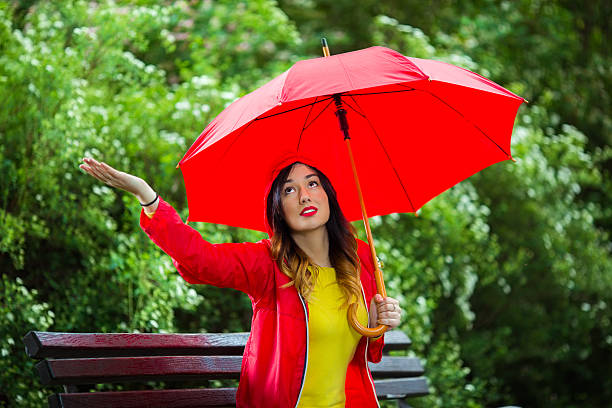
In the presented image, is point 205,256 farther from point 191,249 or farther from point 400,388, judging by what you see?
point 400,388

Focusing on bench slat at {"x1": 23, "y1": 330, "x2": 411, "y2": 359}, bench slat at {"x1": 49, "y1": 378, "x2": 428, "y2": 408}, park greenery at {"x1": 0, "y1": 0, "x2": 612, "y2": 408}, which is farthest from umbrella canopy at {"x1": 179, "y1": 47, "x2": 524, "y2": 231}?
park greenery at {"x1": 0, "y1": 0, "x2": 612, "y2": 408}

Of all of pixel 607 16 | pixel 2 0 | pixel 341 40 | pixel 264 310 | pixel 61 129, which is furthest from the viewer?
pixel 607 16

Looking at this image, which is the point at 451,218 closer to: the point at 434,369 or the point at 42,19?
the point at 434,369

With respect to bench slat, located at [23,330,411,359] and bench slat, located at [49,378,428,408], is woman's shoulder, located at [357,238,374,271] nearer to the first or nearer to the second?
bench slat, located at [23,330,411,359]

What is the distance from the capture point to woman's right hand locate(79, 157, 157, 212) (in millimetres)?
2418

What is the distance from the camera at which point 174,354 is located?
304 cm

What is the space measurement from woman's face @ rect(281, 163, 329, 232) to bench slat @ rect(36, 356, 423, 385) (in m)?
0.66

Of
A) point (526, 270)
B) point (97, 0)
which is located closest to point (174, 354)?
point (97, 0)

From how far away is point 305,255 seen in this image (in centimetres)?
293

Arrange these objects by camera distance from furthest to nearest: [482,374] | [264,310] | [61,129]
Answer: [482,374] < [61,129] < [264,310]

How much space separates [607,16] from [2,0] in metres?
7.52

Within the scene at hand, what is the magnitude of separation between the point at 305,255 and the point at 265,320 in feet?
1.01

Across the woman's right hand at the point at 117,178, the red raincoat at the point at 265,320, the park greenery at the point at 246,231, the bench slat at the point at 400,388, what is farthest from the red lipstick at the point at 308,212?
the bench slat at the point at 400,388

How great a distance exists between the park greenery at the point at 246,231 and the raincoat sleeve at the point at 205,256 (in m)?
0.95
